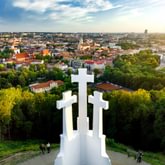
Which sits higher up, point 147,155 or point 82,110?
point 82,110

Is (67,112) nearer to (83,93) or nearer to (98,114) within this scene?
(83,93)

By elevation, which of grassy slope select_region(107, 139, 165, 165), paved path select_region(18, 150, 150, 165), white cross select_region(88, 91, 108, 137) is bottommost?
grassy slope select_region(107, 139, 165, 165)

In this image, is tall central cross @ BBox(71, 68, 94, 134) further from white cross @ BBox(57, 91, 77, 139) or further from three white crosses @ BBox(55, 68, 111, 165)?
white cross @ BBox(57, 91, 77, 139)

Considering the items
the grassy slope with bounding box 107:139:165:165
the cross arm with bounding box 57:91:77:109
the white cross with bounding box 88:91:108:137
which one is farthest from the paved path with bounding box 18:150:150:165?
the cross arm with bounding box 57:91:77:109

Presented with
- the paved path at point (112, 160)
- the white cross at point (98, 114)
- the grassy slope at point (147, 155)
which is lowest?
the grassy slope at point (147, 155)

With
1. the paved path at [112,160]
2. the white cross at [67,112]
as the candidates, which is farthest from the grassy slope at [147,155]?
the white cross at [67,112]

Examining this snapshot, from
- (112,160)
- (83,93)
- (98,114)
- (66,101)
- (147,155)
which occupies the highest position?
(83,93)

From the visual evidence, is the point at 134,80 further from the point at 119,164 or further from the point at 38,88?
the point at 119,164

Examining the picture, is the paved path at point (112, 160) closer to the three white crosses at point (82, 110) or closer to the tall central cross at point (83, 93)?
the three white crosses at point (82, 110)

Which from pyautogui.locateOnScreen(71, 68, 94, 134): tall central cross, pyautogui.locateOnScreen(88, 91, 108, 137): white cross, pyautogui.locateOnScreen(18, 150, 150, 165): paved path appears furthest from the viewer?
pyautogui.locateOnScreen(18, 150, 150, 165): paved path

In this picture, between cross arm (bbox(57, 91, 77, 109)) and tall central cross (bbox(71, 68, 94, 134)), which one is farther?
tall central cross (bbox(71, 68, 94, 134))

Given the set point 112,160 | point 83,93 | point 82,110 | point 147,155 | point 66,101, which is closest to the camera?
point 66,101

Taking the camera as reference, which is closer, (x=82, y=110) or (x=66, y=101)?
(x=66, y=101)

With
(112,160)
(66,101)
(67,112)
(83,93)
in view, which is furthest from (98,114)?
(112,160)
